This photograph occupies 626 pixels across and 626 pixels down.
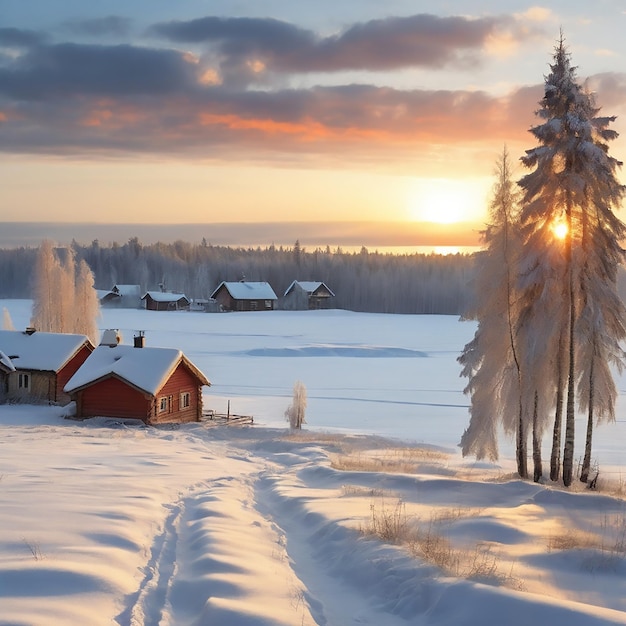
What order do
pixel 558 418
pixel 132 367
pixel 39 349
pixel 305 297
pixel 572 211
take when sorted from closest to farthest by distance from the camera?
Result: pixel 572 211, pixel 558 418, pixel 132 367, pixel 39 349, pixel 305 297

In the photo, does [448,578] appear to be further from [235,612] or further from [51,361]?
[51,361]

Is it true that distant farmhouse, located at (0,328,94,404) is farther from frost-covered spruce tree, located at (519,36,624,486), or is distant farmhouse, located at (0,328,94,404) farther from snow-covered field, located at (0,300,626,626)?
frost-covered spruce tree, located at (519,36,624,486)

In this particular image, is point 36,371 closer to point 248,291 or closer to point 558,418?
point 558,418

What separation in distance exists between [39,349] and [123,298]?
11769 centimetres

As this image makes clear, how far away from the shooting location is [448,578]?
830 cm

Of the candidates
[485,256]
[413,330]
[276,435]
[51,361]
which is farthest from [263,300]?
[485,256]

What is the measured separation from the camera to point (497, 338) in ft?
78.7

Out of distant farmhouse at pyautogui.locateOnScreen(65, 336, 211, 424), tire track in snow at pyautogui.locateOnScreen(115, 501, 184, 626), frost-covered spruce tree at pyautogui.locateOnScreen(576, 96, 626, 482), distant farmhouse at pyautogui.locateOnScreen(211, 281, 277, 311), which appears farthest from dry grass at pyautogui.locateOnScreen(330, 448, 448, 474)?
distant farmhouse at pyautogui.locateOnScreen(211, 281, 277, 311)

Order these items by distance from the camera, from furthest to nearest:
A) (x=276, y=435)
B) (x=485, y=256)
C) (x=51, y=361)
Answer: (x=51, y=361), (x=276, y=435), (x=485, y=256)

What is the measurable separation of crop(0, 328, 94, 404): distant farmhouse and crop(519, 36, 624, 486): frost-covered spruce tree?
105ft

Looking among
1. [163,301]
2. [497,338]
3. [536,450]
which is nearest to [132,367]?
[497,338]

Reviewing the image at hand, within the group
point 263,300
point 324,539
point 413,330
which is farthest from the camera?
point 263,300

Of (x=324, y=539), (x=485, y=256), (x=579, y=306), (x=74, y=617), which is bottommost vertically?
(x=324, y=539)

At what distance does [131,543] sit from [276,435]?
78.1ft
